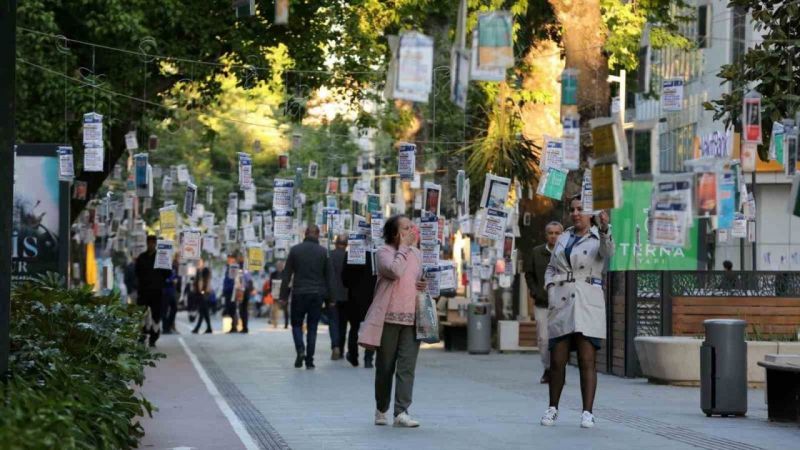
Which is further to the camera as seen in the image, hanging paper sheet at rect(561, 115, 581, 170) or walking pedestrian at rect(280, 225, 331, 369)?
walking pedestrian at rect(280, 225, 331, 369)

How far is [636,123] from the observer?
1182 centimetres

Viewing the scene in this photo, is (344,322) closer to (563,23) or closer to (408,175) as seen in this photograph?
(408,175)

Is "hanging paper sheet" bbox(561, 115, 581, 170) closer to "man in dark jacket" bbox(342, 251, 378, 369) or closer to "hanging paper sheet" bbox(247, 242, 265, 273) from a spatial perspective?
"man in dark jacket" bbox(342, 251, 378, 369)

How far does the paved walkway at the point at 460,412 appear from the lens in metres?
13.2

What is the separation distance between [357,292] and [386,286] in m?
10.4

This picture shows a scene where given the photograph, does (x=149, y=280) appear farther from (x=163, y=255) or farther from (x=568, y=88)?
(x=568, y=88)

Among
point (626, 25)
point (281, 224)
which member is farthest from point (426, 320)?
→ point (626, 25)

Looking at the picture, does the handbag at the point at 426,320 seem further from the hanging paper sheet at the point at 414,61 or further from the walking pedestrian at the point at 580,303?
the hanging paper sheet at the point at 414,61

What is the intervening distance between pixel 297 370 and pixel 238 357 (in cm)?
457

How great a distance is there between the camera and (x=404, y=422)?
14320 mm

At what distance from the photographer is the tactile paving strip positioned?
43.2 ft

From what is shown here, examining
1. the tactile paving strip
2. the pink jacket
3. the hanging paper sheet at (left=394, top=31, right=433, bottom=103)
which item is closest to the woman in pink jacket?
the pink jacket

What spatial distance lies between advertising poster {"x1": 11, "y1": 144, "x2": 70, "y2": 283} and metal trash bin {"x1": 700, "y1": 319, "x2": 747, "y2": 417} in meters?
8.91

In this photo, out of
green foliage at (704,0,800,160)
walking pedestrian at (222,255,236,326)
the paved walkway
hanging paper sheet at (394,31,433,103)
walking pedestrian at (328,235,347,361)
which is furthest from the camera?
walking pedestrian at (222,255,236,326)
